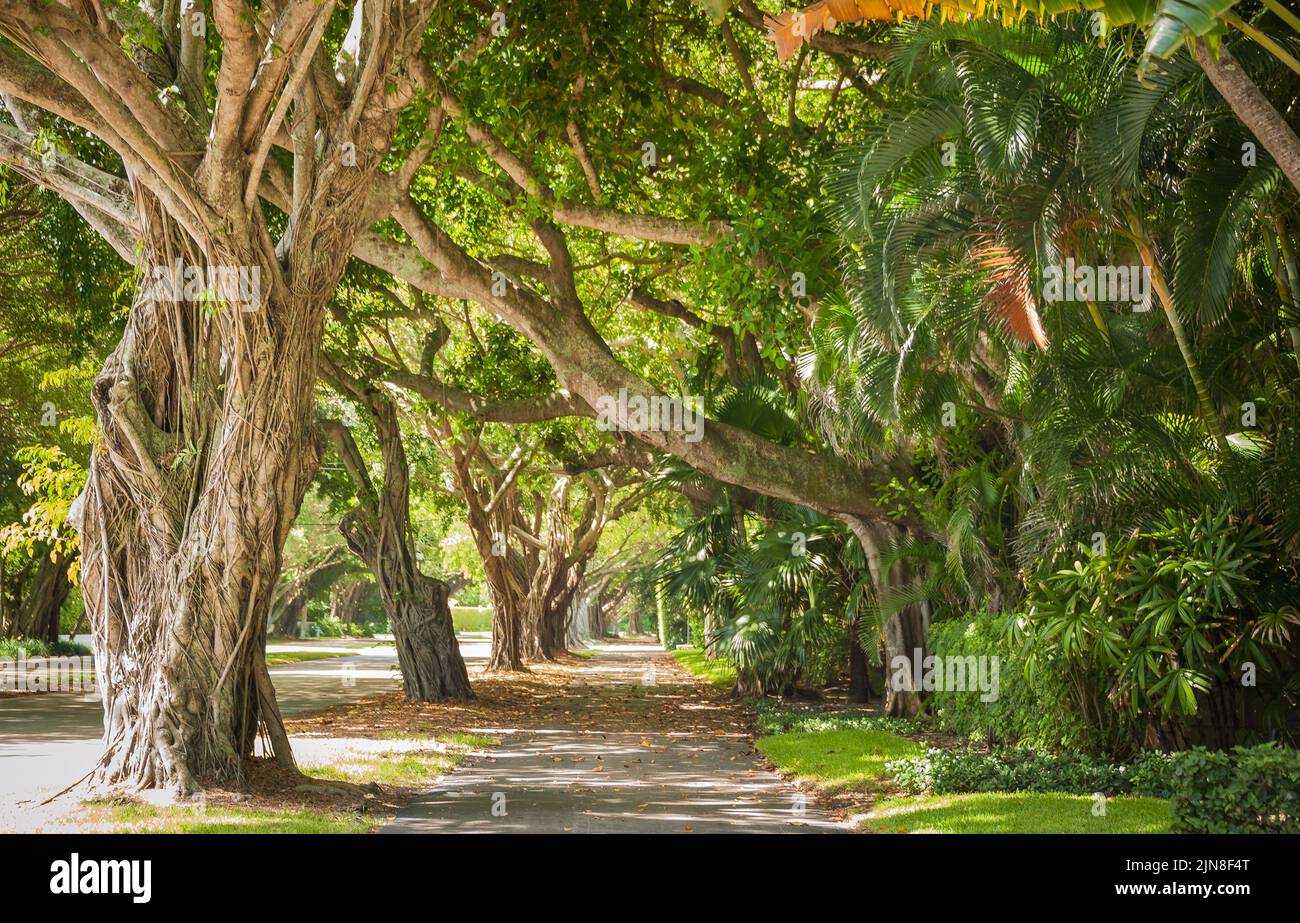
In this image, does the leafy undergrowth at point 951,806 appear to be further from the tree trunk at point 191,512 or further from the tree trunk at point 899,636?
the tree trunk at point 191,512

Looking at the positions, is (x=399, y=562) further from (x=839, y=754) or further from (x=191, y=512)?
(x=191, y=512)

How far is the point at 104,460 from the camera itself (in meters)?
9.10

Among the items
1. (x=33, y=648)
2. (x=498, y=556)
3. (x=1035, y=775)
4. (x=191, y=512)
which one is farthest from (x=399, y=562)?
(x=33, y=648)

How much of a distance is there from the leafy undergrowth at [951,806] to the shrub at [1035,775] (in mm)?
223

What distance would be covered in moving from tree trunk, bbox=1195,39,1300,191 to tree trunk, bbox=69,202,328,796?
22.3ft

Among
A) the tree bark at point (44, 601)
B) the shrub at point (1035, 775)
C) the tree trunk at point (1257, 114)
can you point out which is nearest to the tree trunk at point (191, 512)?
the shrub at point (1035, 775)

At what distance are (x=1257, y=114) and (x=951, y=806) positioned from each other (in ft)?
17.6

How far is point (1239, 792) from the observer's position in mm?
6828

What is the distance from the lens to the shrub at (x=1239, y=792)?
6.73m

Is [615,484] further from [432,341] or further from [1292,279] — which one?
[1292,279]

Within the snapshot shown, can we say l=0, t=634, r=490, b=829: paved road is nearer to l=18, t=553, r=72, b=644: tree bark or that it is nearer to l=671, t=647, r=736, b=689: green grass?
l=18, t=553, r=72, b=644: tree bark

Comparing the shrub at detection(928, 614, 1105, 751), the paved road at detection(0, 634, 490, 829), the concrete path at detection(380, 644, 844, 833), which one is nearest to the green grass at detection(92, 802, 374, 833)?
the concrete path at detection(380, 644, 844, 833)

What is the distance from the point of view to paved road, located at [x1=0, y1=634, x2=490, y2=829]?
952cm

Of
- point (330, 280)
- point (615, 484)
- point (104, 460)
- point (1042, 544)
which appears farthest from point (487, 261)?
point (615, 484)
